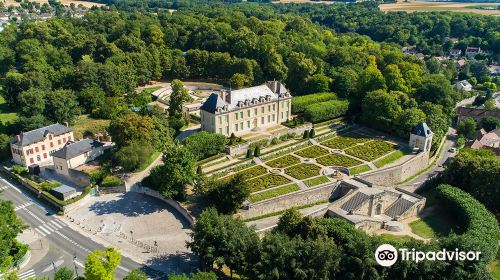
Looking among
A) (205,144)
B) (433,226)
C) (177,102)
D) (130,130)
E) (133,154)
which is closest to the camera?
(433,226)

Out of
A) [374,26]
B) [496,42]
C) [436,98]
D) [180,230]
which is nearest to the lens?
[180,230]

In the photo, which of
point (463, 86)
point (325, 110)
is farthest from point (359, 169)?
point (463, 86)

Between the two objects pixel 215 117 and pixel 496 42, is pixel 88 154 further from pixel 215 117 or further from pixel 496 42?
pixel 496 42

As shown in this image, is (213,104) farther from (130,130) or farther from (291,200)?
(291,200)

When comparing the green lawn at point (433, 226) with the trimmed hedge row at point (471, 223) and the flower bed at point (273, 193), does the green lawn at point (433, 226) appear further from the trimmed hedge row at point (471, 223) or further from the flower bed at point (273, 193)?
the flower bed at point (273, 193)

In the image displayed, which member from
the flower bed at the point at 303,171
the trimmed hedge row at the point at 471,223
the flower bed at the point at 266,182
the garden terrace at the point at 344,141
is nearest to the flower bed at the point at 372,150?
the garden terrace at the point at 344,141

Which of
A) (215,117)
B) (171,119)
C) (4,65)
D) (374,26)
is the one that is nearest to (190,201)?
(215,117)
